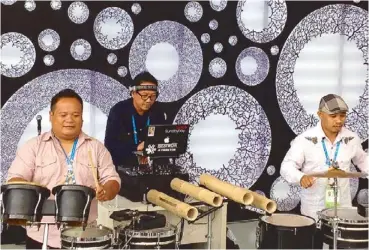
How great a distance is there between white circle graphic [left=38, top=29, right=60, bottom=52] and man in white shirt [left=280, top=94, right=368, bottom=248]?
216 cm

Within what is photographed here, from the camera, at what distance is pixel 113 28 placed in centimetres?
542

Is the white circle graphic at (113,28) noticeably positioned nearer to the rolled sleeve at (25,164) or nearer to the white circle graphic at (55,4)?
the white circle graphic at (55,4)

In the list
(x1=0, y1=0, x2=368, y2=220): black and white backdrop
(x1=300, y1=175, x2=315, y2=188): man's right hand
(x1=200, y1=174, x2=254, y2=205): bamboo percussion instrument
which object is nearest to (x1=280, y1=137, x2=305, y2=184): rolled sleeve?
(x1=300, y1=175, x2=315, y2=188): man's right hand

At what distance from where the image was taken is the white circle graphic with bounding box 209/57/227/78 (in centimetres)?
582

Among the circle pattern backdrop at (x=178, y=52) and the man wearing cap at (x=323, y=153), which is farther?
the circle pattern backdrop at (x=178, y=52)

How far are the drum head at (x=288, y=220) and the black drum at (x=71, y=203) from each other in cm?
131

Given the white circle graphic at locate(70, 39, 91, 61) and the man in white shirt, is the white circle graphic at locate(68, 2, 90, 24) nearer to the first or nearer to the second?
the white circle graphic at locate(70, 39, 91, 61)

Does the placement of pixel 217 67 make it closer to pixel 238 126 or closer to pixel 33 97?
pixel 238 126

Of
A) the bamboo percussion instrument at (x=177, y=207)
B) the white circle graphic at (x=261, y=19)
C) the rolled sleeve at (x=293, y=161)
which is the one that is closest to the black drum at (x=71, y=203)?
the bamboo percussion instrument at (x=177, y=207)

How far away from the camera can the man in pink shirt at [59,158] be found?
3.33 metres

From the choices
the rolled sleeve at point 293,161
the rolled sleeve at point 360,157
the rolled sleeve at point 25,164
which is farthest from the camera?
the rolled sleeve at point 360,157

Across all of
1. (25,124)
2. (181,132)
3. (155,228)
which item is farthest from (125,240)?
(25,124)

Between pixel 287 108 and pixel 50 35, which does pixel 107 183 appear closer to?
pixel 50 35

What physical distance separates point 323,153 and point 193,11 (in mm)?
2017
